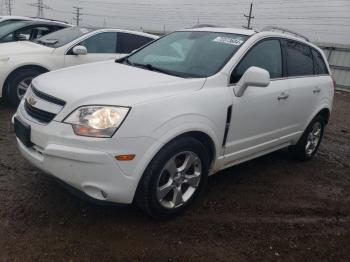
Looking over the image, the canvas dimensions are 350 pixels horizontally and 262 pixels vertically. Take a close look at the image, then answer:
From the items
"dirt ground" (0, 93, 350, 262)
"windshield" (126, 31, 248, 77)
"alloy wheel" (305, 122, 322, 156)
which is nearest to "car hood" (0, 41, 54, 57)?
"dirt ground" (0, 93, 350, 262)

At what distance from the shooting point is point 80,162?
2.77 m

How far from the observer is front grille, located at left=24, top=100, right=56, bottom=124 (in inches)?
118

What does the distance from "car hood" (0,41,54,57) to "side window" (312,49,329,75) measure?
4323 mm

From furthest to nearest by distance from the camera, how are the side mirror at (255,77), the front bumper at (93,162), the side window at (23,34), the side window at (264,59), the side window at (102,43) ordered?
1. the side window at (23,34)
2. the side window at (102,43)
3. the side window at (264,59)
4. the side mirror at (255,77)
5. the front bumper at (93,162)

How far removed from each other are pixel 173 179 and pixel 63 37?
4.85 metres

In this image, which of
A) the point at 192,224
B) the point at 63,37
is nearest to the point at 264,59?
the point at 192,224

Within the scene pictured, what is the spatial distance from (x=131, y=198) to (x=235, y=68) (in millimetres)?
1626

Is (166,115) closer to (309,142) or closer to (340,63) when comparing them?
(309,142)

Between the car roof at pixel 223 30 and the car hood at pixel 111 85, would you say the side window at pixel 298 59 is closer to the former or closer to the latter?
Result: the car roof at pixel 223 30

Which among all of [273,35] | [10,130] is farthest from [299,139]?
[10,130]

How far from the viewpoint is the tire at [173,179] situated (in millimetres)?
3021

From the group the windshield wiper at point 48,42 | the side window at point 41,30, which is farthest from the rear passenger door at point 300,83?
the side window at point 41,30

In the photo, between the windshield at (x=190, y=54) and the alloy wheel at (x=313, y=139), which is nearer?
the windshield at (x=190, y=54)

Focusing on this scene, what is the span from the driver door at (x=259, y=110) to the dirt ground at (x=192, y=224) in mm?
503
